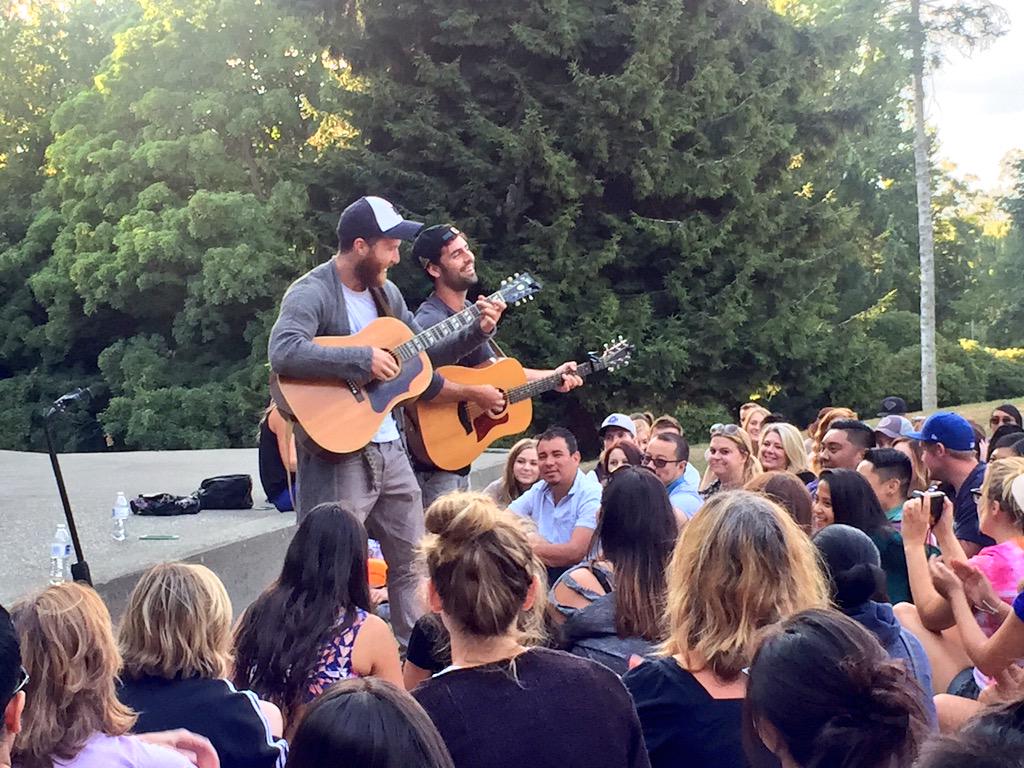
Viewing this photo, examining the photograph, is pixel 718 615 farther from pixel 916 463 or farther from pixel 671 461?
pixel 916 463

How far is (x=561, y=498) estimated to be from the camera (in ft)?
18.7

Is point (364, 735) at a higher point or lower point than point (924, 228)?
lower

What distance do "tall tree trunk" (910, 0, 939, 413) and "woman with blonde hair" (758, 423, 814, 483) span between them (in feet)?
54.3

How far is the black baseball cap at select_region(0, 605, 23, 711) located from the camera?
1.76m

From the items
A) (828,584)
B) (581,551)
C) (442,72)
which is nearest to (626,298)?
(442,72)

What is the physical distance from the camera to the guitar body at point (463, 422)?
5.71 m

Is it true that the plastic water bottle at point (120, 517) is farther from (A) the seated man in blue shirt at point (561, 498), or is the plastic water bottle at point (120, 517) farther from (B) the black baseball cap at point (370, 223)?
(B) the black baseball cap at point (370, 223)

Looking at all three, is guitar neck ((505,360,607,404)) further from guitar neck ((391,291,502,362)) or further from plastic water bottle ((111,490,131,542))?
plastic water bottle ((111,490,131,542))

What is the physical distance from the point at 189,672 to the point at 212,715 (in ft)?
0.44

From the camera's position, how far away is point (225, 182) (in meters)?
24.2

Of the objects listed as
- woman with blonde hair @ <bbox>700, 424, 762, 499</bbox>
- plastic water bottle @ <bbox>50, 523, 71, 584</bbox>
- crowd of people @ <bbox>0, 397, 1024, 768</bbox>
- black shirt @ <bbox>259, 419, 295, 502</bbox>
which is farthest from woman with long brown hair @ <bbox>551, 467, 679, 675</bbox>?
black shirt @ <bbox>259, 419, 295, 502</bbox>

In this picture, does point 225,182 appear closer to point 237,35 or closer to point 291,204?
point 237,35

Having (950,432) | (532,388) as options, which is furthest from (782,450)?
(532,388)

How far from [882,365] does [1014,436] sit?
46.9 feet
